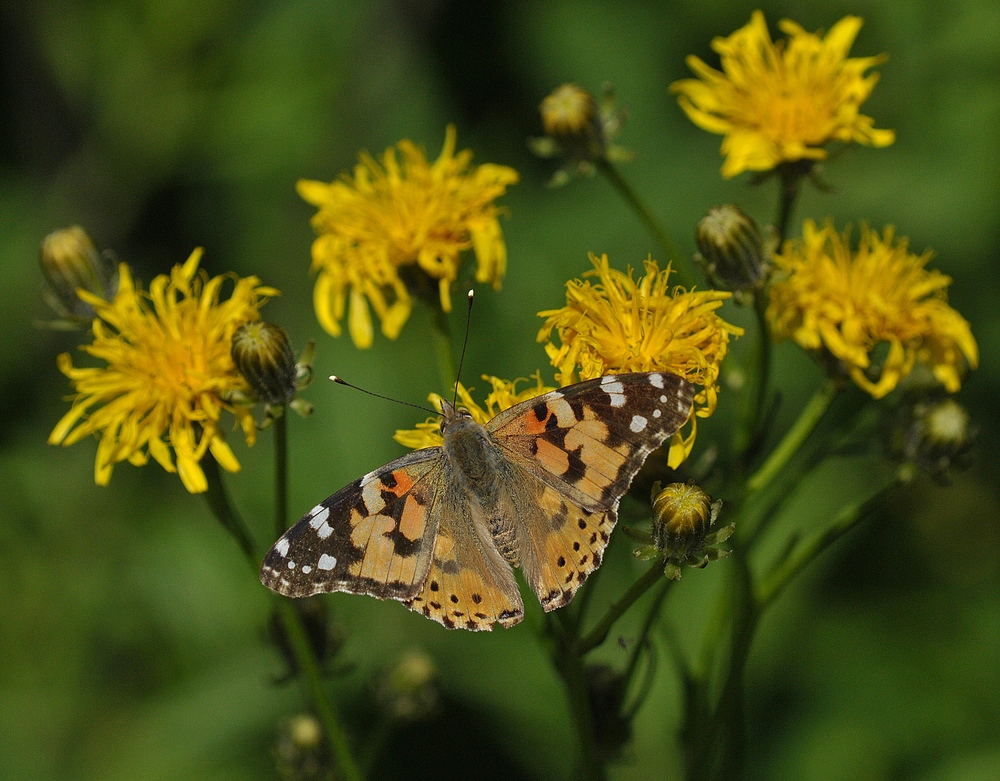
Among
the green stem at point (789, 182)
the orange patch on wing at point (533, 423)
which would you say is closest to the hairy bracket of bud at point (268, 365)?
the orange patch on wing at point (533, 423)

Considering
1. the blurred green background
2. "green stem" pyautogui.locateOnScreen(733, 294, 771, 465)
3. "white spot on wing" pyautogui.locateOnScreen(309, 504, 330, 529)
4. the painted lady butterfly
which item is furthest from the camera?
the blurred green background

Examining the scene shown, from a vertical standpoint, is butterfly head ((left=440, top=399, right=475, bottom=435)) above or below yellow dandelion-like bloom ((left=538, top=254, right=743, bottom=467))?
below

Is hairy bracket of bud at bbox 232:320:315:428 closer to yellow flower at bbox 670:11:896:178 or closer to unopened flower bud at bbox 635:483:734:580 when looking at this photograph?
unopened flower bud at bbox 635:483:734:580

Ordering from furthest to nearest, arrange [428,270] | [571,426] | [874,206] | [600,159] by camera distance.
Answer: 1. [874,206]
2. [600,159]
3. [428,270]
4. [571,426]

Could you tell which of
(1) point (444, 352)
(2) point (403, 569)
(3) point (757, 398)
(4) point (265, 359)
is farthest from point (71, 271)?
(3) point (757, 398)

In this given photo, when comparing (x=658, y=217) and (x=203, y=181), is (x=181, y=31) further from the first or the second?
(x=658, y=217)

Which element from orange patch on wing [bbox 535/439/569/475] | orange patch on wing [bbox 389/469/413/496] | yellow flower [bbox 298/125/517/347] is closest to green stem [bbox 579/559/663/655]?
orange patch on wing [bbox 535/439/569/475]

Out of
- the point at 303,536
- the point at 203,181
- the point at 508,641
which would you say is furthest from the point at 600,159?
the point at 203,181
